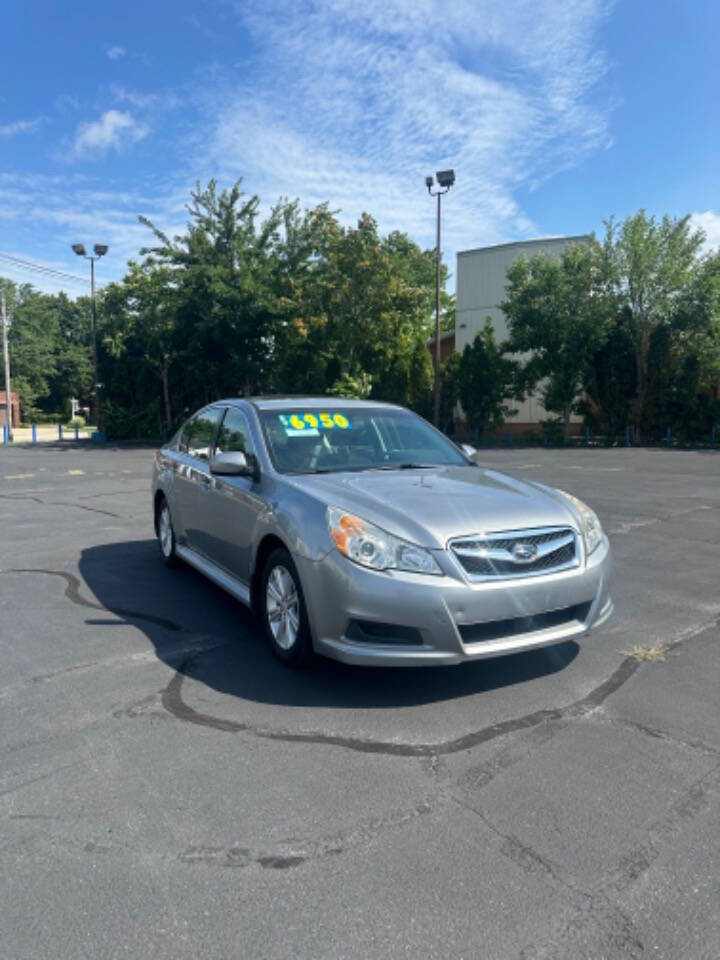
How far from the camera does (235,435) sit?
18.2 ft

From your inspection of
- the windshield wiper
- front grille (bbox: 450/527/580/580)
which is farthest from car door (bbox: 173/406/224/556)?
front grille (bbox: 450/527/580/580)

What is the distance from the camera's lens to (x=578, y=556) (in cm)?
398

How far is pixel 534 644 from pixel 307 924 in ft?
6.32

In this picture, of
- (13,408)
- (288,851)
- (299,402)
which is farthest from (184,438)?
(13,408)

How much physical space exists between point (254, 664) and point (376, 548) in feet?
4.11

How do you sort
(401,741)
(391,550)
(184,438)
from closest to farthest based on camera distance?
(401,741) → (391,550) → (184,438)

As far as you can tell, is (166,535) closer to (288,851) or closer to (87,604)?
(87,604)

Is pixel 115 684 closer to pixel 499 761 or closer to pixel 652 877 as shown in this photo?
pixel 499 761

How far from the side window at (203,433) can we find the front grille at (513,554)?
295cm

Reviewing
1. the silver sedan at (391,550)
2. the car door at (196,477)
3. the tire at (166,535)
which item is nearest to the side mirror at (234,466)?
the silver sedan at (391,550)

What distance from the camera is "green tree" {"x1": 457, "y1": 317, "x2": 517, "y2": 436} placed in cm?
3372

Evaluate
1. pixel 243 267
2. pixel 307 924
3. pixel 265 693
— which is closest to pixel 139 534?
pixel 265 693

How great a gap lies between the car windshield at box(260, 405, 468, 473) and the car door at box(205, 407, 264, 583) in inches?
10.0

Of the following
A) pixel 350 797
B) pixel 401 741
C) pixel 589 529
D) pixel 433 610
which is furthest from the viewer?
pixel 589 529
